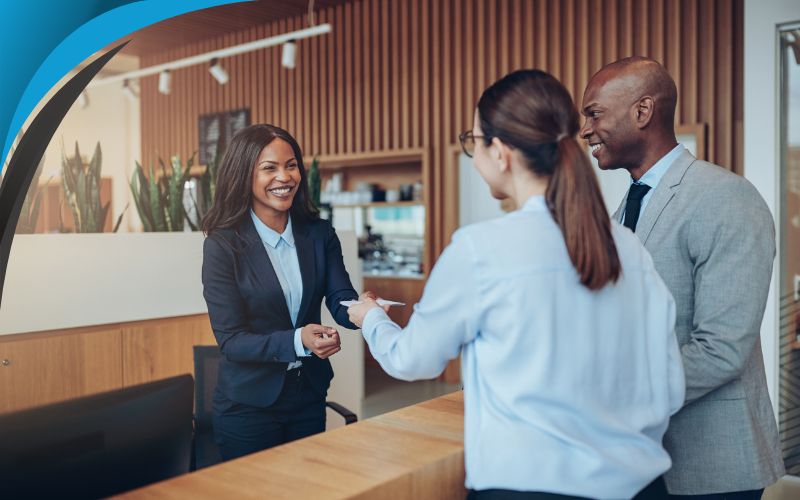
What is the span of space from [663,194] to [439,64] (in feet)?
17.1

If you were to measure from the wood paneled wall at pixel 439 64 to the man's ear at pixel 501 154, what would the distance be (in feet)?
14.3

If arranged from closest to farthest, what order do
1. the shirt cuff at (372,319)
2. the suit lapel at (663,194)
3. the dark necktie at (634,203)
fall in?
1. the shirt cuff at (372,319)
2. the suit lapel at (663,194)
3. the dark necktie at (634,203)

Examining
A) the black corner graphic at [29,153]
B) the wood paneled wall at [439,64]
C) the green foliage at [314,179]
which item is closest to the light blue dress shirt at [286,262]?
the black corner graphic at [29,153]

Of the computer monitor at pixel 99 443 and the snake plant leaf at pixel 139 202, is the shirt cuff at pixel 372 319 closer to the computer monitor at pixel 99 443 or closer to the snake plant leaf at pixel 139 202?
the computer monitor at pixel 99 443

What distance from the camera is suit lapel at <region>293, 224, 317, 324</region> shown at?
79.9 inches

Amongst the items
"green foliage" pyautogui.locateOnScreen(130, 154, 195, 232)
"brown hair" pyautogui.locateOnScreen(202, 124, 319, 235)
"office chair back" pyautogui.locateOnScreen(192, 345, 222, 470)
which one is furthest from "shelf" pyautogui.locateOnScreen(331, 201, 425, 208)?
"brown hair" pyautogui.locateOnScreen(202, 124, 319, 235)

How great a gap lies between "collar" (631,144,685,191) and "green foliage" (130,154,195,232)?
1773mm

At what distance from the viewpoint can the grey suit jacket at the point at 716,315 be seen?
1556 millimetres

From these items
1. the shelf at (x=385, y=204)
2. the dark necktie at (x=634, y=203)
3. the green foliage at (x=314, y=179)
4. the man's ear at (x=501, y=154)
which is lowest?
the dark necktie at (x=634, y=203)

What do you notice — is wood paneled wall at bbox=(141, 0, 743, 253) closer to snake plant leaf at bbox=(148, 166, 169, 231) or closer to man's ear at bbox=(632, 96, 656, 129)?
snake plant leaf at bbox=(148, 166, 169, 231)

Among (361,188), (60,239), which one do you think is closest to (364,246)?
(361,188)

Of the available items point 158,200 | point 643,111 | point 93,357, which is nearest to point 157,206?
point 158,200

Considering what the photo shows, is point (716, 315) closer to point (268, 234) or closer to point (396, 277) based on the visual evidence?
point (268, 234)

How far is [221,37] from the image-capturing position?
27.5 feet
